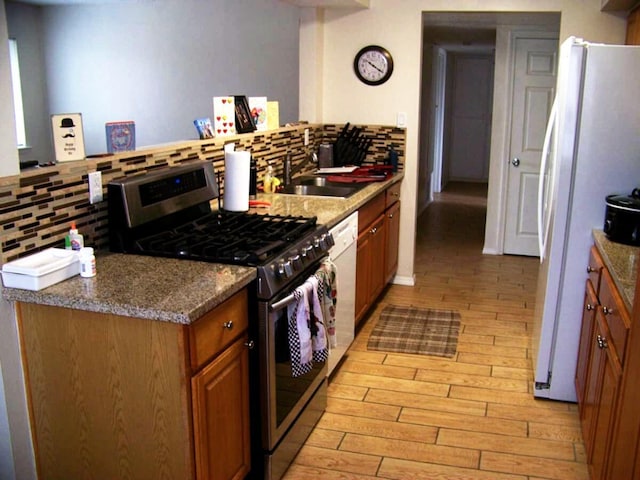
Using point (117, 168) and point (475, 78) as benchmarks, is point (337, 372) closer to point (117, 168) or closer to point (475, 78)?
point (117, 168)

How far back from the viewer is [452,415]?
3021 millimetres

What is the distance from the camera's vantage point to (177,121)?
7.19 m

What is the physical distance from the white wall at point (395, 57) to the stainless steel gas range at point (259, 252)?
221 cm

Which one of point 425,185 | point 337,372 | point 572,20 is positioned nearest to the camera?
point 337,372

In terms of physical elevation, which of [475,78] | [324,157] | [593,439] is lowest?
[593,439]

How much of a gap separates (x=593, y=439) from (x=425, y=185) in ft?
20.7

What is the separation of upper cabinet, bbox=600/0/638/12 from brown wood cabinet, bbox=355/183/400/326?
1.77 m

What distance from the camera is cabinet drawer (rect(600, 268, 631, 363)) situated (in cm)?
207

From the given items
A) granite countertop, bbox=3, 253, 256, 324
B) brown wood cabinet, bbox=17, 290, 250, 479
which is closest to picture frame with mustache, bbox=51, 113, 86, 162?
granite countertop, bbox=3, 253, 256, 324

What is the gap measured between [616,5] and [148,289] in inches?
140

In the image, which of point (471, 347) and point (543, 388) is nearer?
point (543, 388)

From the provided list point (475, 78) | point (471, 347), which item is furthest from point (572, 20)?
point (475, 78)

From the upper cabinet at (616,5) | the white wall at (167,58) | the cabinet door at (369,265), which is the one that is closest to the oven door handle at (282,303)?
the cabinet door at (369,265)

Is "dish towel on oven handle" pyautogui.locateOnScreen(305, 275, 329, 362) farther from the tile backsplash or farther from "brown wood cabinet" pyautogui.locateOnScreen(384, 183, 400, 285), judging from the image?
"brown wood cabinet" pyautogui.locateOnScreen(384, 183, 400, 285)
